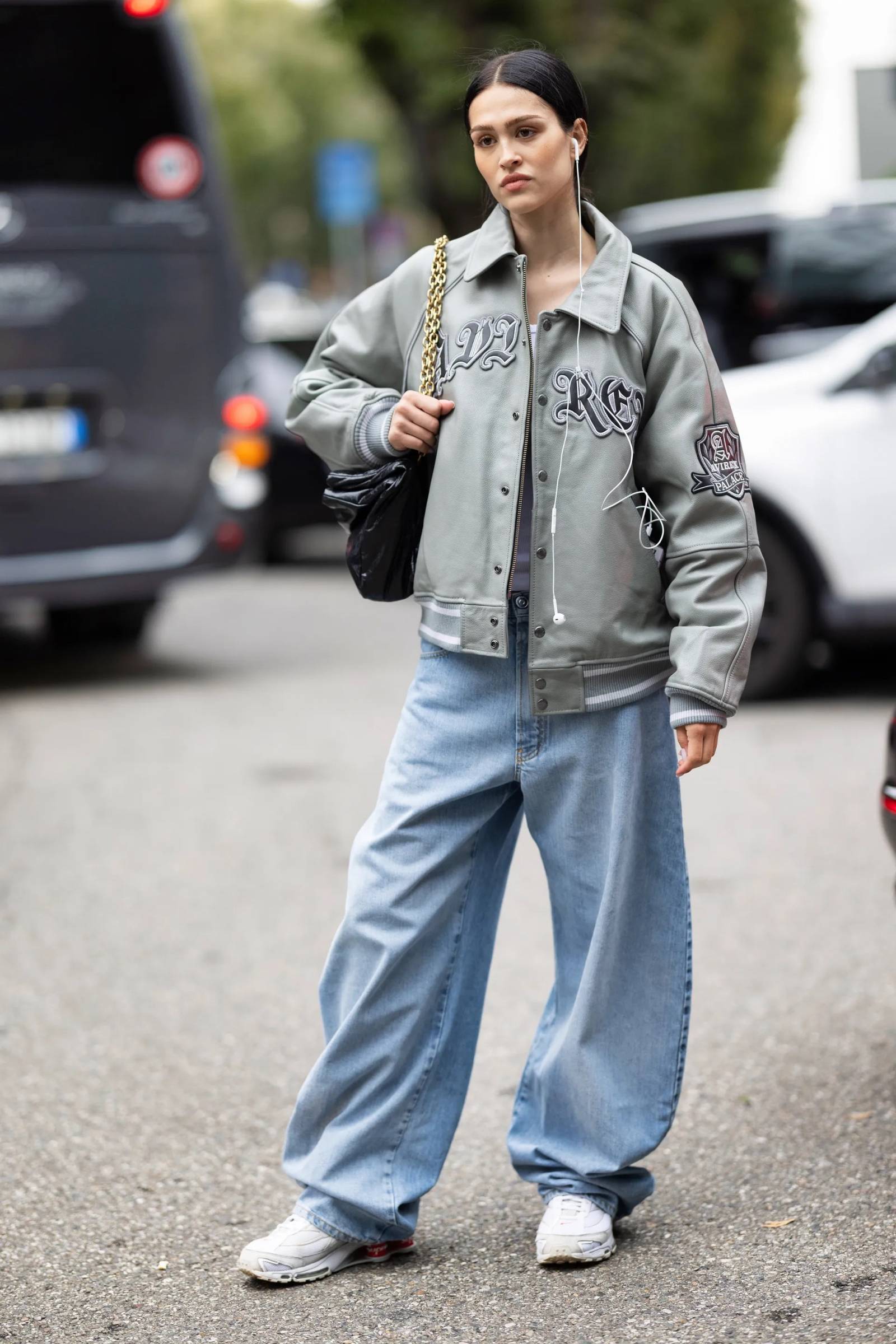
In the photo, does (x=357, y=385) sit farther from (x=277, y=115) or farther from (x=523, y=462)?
(x=277, y=115)

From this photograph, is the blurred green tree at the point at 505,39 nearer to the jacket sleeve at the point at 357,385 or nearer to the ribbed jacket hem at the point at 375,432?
the jacket sleeve at the point at 357,385

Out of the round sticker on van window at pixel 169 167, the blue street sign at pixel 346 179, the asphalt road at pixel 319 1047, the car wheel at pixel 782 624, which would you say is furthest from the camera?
the blue street sign at pixel 346 179

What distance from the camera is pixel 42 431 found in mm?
9062

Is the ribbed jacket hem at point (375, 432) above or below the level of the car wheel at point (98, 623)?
above

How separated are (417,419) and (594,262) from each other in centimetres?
36

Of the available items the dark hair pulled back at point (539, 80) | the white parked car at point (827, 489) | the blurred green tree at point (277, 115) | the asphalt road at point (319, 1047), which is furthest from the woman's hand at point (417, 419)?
the blurred green tree at point (277, 115)

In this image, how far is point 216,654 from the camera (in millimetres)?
10484

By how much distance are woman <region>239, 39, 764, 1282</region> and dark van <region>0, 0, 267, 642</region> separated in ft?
19.6

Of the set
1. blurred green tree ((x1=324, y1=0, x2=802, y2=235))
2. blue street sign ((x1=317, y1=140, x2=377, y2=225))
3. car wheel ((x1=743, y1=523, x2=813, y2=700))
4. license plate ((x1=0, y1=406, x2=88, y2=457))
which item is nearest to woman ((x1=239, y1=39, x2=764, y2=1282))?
car wheel ((x1=743, y1=523, x2=813, y2=700))

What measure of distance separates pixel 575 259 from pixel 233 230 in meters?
6.59

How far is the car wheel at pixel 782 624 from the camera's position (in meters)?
8.04

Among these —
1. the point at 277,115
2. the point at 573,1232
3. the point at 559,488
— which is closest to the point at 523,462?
the point at 559,488

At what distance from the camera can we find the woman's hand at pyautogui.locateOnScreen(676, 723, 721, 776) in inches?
118

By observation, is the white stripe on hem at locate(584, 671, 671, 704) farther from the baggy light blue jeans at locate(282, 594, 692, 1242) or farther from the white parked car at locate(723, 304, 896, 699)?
the white parked car at locate(723, 304, 896, 699)
